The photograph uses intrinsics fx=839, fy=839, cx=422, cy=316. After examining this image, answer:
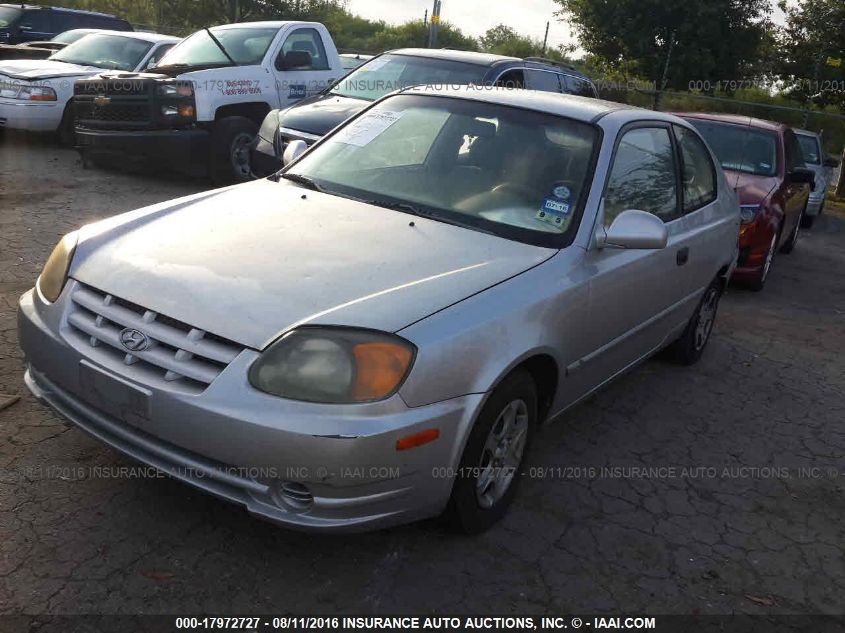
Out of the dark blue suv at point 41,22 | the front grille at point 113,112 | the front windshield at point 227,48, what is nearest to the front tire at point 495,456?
the front grille at point 113,112

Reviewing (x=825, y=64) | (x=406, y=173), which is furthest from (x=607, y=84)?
(x=406, y=173)

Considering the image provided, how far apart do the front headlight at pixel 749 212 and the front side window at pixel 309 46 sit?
5.30 m

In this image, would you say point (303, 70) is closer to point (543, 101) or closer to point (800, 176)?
point (800, 176)

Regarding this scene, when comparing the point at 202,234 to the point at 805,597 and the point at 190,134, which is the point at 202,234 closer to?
the point at 805,597

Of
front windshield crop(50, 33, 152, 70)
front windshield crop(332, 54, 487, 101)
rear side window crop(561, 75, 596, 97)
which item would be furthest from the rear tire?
front windshield crop(50, 33, 152, 70)

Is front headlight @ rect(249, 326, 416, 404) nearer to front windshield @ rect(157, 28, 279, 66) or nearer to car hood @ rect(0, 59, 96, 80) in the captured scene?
front windshield @ rect(157, 28, 279, 66)

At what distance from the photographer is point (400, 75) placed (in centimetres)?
848

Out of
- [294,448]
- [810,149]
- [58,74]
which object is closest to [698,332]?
[294,448]

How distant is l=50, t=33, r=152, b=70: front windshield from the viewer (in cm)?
1122

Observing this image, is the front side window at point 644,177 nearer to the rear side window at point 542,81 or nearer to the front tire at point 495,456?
the front tire at point 495,456

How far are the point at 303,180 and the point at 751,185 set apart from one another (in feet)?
17.4

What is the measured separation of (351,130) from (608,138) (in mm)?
1358

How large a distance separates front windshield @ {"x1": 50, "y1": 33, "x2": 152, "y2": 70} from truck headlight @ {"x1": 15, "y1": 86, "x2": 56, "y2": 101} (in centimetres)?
104

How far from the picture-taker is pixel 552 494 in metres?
3.72
